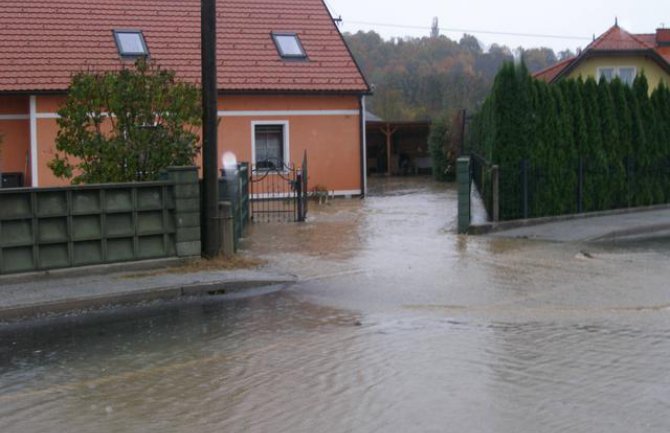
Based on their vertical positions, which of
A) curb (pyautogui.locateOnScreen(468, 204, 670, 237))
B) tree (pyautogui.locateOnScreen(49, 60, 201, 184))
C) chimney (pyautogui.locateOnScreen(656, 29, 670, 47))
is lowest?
curb (pyautogui.locateOnScreen(468, 204, 670, 237))

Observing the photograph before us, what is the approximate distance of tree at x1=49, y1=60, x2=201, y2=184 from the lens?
13.5 meters

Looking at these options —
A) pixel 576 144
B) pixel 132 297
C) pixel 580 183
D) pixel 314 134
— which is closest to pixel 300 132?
pixel 314 134

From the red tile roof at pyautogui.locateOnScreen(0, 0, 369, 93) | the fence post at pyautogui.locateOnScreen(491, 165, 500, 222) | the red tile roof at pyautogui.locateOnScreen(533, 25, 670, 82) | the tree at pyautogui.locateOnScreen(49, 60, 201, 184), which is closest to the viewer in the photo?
the tree at pyautogui.locateOnScreen(49, 60, 201, 184)

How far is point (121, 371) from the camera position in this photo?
762cm

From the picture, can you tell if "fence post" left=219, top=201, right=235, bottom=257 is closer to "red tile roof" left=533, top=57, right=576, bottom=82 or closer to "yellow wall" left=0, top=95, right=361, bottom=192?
"yellow wall" left=0, top=95, right=361, bottom=192

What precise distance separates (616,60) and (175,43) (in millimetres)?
22279

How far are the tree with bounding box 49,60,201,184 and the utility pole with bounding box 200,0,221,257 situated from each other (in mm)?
584

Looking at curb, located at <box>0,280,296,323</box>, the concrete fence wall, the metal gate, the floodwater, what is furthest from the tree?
the metal gate

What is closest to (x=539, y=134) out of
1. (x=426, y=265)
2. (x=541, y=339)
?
(x=426, y=265)

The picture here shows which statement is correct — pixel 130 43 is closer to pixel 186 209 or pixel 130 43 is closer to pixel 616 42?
pixel 186 209

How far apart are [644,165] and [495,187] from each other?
5.86 meters

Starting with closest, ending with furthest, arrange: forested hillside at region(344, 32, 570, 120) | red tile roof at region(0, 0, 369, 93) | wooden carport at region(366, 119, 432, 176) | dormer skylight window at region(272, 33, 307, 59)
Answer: red tile roof at region(0, 0, 369, 93), dormer skylight window at region(272, 33, 307, 59), wooden carport at region(366, 119, 432, 176), forested hillside at region(344, 32, 570, 120)

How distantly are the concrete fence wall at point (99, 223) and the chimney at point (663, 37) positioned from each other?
146 ft

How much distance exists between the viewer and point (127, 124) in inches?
542
